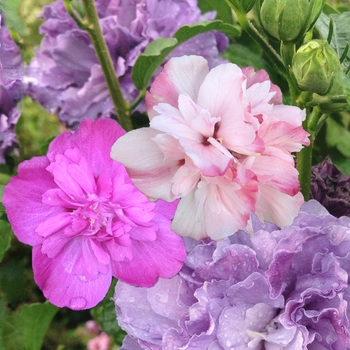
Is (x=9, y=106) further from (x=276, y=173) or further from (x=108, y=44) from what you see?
(x=276, y=173)

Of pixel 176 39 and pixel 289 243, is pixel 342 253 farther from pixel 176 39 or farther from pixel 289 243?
pixel 176 39

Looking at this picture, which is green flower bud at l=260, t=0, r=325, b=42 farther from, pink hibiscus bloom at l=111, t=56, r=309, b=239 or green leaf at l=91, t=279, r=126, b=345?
green leaf at l=91, t=279, r=126, b=345

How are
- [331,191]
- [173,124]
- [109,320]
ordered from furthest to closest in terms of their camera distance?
[109,320], [331,191], [173,124]

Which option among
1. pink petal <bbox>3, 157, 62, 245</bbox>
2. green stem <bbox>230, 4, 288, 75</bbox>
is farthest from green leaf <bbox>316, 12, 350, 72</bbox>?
pink petal <bbox>3, 157, 62, 245</bbox>

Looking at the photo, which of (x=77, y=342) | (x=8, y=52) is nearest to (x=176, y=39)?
(x=8, y=52)

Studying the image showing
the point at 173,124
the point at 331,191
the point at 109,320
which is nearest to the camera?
the point at 173,124

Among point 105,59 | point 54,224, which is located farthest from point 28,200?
point 105,59
